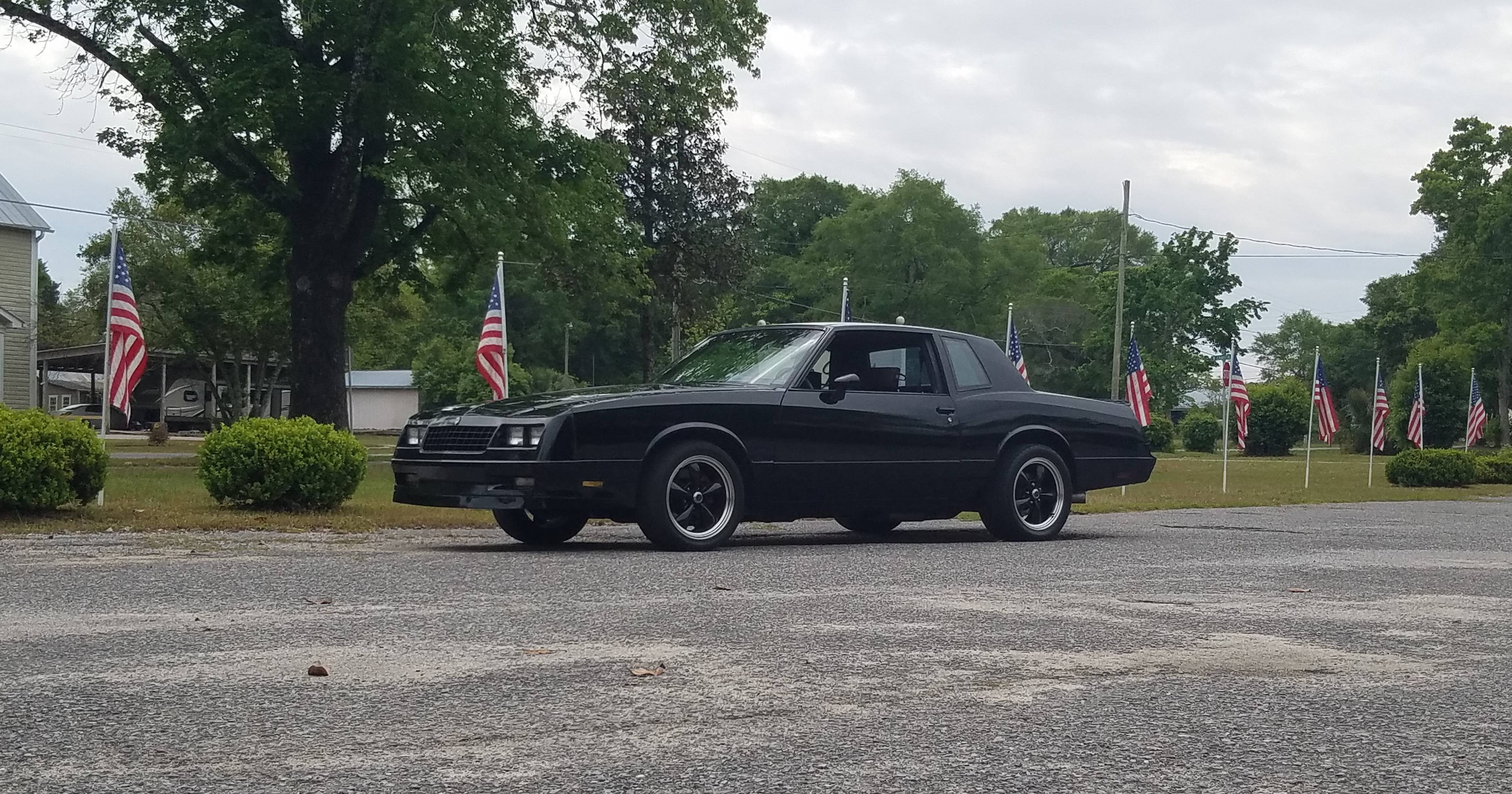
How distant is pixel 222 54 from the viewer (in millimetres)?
23578

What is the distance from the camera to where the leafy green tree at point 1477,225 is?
69.6 meters

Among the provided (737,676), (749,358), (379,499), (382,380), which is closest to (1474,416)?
(379,499)

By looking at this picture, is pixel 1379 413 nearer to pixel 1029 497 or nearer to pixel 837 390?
pixel 1029 497

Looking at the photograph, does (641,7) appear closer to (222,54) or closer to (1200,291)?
(222,54)

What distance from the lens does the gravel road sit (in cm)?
407

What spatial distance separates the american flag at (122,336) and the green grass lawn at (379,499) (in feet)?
3.78

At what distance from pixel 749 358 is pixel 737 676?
6153 mm

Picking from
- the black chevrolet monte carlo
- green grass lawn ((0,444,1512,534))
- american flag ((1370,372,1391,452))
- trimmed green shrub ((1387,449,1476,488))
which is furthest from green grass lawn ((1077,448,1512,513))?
the black chevrolet monte carlo

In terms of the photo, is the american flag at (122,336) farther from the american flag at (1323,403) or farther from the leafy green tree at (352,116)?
the american flag at (1323,403)

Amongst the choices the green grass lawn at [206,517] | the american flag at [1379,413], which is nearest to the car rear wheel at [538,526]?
the green grass lawn at [206,517]

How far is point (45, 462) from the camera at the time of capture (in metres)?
12.1

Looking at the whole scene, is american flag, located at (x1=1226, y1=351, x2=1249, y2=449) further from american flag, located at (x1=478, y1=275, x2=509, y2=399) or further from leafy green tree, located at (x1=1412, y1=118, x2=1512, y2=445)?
leafy green tree, located at (x1=1412, y1=118, x2=1512, y2=445)

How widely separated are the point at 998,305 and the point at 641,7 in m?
60.1

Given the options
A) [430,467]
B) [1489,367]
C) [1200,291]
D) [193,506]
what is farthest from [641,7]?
[1489,367]
